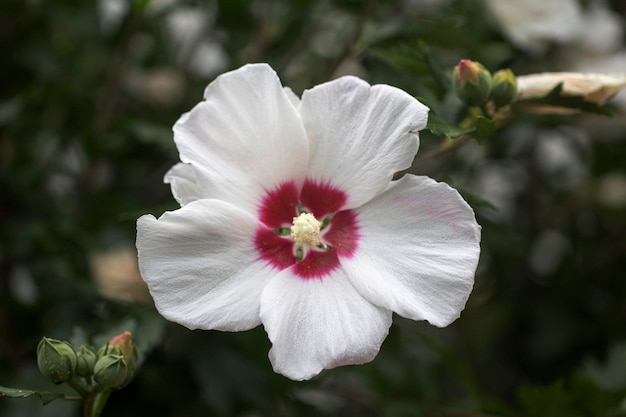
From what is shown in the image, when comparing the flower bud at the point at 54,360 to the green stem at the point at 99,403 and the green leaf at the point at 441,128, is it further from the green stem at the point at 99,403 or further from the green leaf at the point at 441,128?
the green leaf at the point at 441,128

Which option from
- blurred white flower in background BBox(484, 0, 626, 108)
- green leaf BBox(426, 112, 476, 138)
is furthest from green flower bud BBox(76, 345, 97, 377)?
blurred white flower in background BBox(484, 0, 626, 108)

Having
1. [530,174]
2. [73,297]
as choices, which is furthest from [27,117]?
[530,174]

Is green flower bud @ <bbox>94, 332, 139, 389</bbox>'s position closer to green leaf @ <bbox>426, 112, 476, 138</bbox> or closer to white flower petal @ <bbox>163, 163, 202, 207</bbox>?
white flower petal @ <bbox>163, 163, 202, 207</bbox>

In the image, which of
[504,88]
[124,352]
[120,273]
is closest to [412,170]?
[504,88]

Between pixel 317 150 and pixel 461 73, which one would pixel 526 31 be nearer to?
pixel 461 73

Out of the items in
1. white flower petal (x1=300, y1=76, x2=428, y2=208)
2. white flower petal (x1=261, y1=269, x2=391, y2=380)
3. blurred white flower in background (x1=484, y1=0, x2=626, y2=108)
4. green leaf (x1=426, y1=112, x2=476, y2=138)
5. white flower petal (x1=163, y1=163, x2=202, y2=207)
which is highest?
white flower petal (x1=300, y1=76, x2=428, y2=208)

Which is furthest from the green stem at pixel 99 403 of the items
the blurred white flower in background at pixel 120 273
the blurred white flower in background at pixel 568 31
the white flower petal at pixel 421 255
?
the blurred white flower in background at pixel 568 31

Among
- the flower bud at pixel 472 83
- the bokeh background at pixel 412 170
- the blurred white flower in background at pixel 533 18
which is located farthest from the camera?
the blurred white flower in background at pixel 533 18
